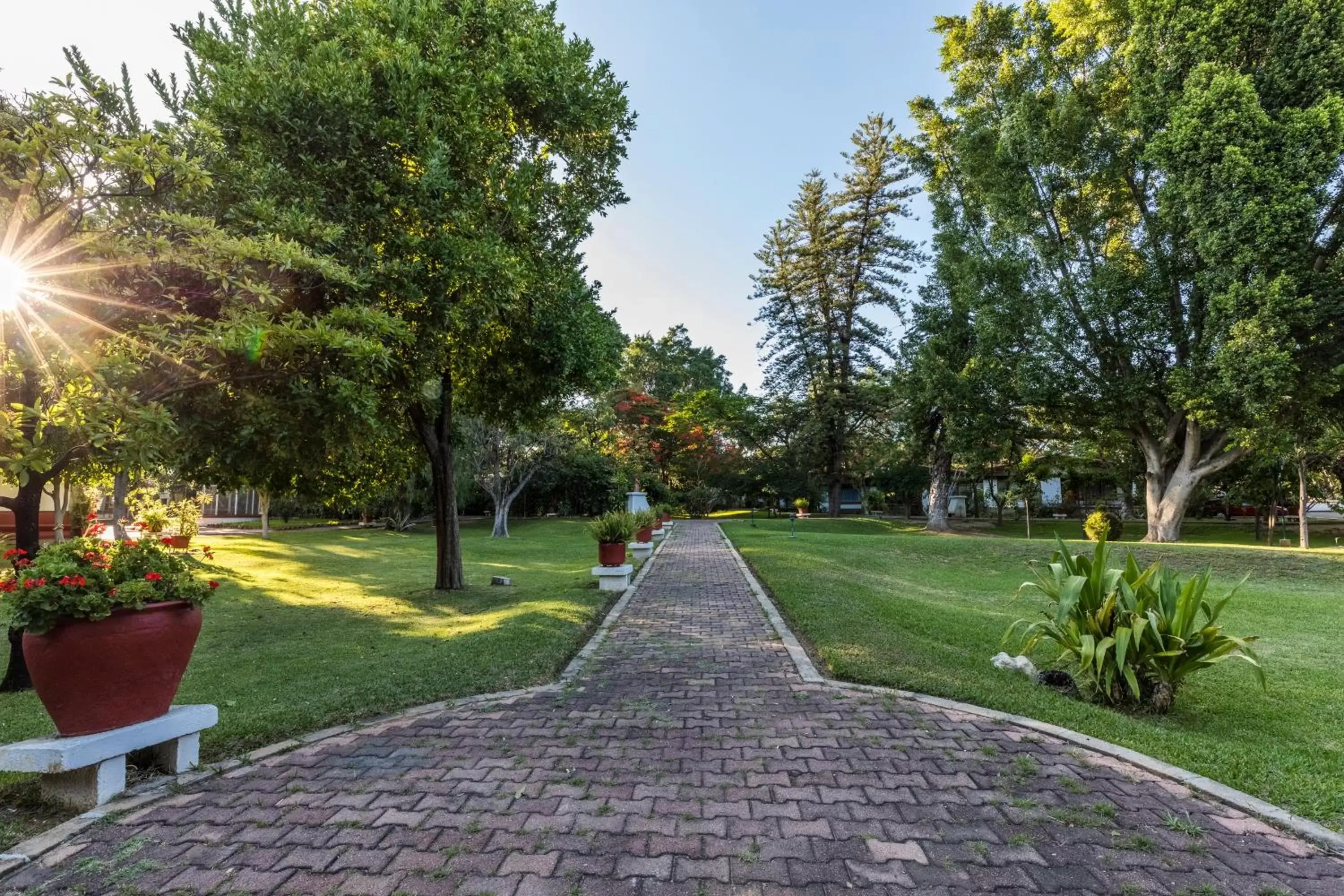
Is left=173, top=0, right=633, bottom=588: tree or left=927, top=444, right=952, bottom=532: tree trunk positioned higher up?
left=173, top=0, right=633, bottom=588: tree

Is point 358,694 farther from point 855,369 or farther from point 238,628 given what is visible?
point 855,369

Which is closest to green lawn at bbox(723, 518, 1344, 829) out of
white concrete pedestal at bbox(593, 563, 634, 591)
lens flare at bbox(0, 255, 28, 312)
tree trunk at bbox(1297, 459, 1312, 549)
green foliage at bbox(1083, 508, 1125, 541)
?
white concrete pedestal at bbox(593, 563, 634, 591)

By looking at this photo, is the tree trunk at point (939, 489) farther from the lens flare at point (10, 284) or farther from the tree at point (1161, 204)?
the lens flare at point (10, 284)

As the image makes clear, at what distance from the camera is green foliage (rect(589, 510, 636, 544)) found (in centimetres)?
998

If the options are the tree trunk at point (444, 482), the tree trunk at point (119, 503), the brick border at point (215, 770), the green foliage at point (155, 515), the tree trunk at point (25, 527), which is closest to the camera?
the brick border at point (215, 770)

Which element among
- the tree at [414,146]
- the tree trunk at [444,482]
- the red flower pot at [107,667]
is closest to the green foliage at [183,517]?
the tree trunk at [444,482]

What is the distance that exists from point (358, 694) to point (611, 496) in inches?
1138

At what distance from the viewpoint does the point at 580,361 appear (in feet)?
31.0

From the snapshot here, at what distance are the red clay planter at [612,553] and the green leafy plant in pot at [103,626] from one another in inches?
270

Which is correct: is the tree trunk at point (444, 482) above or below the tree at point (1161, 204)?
below

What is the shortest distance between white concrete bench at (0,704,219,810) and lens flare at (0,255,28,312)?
239cm

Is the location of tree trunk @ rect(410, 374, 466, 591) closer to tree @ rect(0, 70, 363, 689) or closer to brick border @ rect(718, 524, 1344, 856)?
tree @ rect(0, 70, 363, 689)

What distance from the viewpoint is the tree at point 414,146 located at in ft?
21.0

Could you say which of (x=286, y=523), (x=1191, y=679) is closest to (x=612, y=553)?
(x=1191, y=679)
